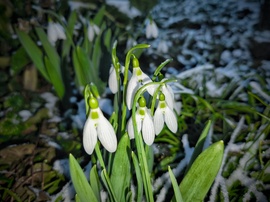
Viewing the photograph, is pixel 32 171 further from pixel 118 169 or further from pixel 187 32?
pixel 187 32

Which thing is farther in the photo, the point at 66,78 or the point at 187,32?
the point at 187,32

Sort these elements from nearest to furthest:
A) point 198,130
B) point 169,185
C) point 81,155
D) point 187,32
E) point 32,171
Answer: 1. point 169,185
2. point 32,171
3. point 81,155
4. point 198,130
5. point 187,32

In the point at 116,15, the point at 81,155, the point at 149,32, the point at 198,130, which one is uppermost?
the point at 116,15

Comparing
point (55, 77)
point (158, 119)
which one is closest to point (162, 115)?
point (158, 119)

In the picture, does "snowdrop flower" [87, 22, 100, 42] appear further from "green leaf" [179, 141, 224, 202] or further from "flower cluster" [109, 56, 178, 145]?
"green leaf" [179, 141, 224, 202]

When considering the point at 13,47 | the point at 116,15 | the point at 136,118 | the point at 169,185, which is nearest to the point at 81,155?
the point at 169,185

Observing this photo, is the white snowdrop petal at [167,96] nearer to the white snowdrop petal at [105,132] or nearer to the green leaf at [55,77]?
the white snowdrop petal at [105,132]
